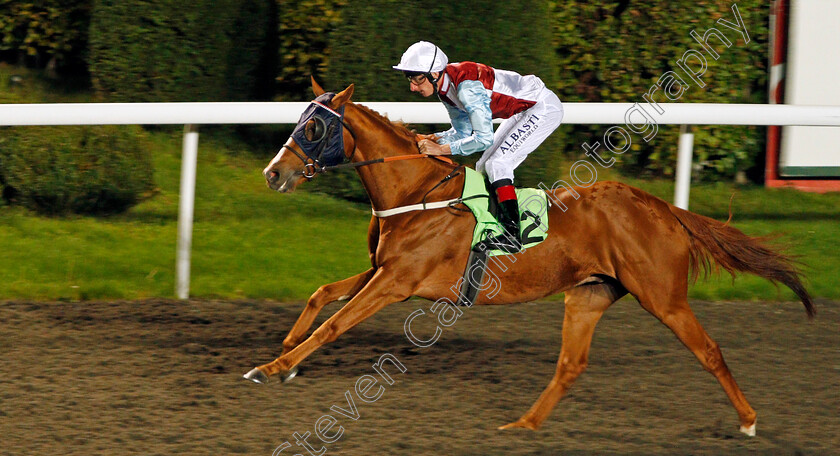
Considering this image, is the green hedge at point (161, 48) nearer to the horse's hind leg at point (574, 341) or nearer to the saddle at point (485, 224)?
the saddle at point (485, 224)

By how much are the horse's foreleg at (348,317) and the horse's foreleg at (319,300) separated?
209mm

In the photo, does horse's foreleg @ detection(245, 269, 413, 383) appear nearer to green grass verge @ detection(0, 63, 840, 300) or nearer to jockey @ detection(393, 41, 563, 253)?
jockey @ detection(393, 41, 563, 253)

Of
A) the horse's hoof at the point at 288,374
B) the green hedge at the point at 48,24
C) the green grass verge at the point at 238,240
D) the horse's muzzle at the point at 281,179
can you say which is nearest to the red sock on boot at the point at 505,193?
the horse's muzzle at the point at 281,179

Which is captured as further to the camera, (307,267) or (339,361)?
(307,267)

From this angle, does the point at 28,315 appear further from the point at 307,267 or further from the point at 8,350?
the point at 307,267

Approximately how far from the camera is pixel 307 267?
625cm

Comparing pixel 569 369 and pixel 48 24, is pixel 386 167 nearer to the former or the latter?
pixel 569 369

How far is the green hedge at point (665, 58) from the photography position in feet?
25.6

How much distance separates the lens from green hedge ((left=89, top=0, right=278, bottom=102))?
24.5 ft

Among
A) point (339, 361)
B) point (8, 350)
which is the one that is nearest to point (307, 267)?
point (339, 361)

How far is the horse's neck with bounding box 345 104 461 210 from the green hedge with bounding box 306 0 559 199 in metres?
2.71

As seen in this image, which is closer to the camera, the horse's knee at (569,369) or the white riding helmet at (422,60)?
the white riding helmet at (422,60)

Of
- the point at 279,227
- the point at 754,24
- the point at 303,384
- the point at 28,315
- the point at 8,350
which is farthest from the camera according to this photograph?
the point at 754,24

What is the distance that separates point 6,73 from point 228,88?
2.13 meters
